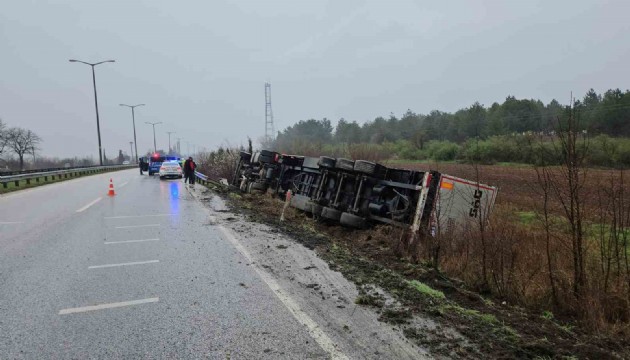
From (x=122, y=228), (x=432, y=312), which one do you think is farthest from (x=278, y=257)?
(x=122, y=228)

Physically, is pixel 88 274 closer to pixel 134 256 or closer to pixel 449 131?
pixel 134 256

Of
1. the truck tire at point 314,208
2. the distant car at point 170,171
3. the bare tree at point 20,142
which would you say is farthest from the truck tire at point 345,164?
the bare tree at point 20,142

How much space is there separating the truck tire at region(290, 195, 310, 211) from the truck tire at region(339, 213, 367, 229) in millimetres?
2080

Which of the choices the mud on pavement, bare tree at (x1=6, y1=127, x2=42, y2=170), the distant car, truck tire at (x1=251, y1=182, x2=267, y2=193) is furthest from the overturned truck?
bare tree at (x1=6, y1=127, x2=42, y2=170)

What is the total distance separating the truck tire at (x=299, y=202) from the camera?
38.1ft

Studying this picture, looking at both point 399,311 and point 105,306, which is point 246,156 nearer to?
point 105,306

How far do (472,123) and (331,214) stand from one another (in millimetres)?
64731

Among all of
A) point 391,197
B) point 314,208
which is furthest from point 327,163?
point 391,197

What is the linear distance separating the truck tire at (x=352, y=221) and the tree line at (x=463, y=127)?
2510cm

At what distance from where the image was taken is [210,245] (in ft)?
25.1

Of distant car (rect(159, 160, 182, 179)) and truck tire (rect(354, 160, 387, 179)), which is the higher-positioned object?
truck tire (rect(354, 160, 387, 179))

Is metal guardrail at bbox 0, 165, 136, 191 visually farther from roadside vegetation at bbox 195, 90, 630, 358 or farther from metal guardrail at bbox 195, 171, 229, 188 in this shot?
roadside vegetation at bbox 195, 90, 630, 358

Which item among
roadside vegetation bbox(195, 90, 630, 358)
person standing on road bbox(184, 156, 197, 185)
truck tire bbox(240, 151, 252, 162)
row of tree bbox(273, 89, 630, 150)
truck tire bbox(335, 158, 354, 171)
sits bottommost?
roadside vegetation bbox(195, 90, 630, 358)

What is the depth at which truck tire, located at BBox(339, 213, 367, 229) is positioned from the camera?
934cm
